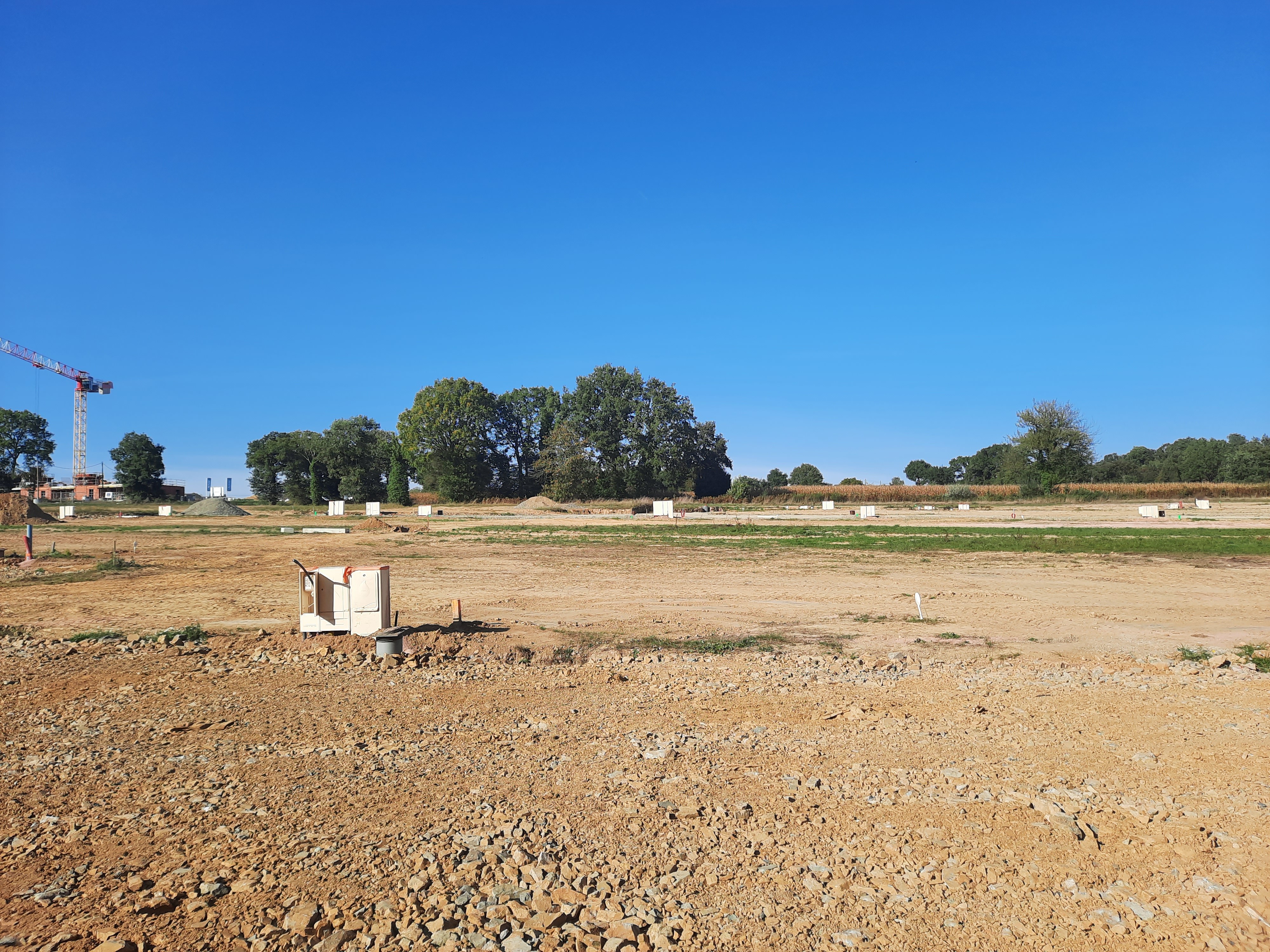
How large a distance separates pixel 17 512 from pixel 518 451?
4910 cm

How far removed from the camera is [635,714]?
769 cm

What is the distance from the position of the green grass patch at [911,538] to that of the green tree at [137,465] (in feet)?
231

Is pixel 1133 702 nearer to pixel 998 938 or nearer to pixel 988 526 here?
pixel 998 938

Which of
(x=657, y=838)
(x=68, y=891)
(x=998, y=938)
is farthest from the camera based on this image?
(x=657, y=838)

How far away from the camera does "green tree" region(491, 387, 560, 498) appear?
89.3 m

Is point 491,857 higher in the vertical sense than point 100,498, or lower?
lower

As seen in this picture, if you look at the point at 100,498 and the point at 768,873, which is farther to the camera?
the point at 100,498

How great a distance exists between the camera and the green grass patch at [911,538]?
2697 centimetres

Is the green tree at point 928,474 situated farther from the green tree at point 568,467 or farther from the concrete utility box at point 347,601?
the concrete utility box at point 347,601

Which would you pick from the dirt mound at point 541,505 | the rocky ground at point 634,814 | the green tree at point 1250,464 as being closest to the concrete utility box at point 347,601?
the rocky ground at point 634,814

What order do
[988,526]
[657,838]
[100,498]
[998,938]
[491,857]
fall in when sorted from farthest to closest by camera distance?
[100,498] → [988,526] → [657,838] → [491,857] → [998,938]

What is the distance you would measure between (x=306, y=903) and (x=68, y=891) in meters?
1.41

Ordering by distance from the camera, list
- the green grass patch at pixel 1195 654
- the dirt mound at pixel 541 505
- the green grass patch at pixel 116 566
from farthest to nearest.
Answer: the dirt mound at pixel 541 505
the green grass patch at pixel 116 566
the green grass patch at pixel 1195 654

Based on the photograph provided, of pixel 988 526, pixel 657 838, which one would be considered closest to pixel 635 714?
pixel 657 838
